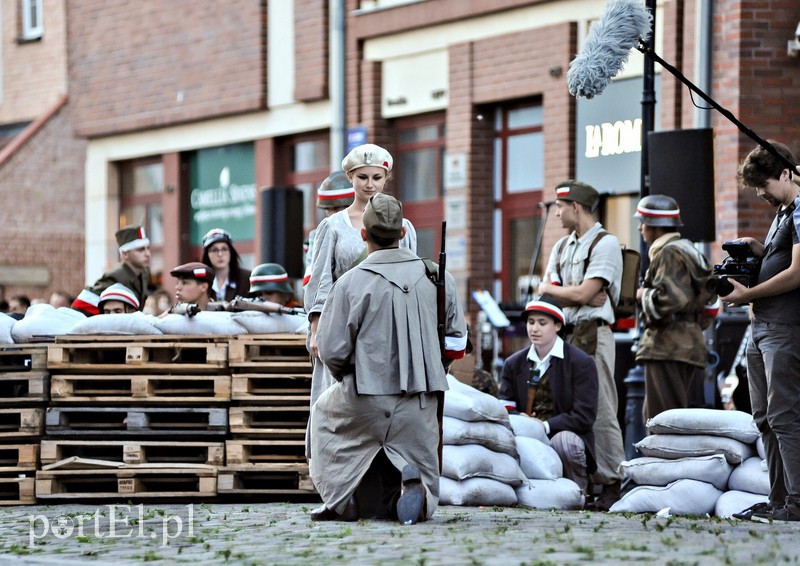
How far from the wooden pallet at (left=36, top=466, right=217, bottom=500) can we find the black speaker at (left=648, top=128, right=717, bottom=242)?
4.92 metres

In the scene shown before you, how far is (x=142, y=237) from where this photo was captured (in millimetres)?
15117

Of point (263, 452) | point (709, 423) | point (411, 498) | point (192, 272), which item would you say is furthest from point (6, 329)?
point (709, 423)

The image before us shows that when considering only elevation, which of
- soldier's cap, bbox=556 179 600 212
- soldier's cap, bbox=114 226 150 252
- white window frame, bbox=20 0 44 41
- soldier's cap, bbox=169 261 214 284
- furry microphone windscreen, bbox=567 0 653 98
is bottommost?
soldier's cap, bbox=169 261 214 284

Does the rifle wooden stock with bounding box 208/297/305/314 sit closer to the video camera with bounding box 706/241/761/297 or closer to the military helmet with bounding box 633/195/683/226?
the military helmet with bounding box 633/195/683/226

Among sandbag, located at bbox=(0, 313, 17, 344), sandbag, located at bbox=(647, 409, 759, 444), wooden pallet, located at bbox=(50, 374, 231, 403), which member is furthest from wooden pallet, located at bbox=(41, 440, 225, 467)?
sandbag, located at bbox=(647, 409, 759, 444)

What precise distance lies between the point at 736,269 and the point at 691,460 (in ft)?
6.54

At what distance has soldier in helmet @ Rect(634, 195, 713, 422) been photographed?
1317cm

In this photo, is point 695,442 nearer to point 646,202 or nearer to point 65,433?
point 646,202

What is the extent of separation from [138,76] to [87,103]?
181 centimetres

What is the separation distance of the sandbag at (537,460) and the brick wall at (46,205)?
21.8 metres

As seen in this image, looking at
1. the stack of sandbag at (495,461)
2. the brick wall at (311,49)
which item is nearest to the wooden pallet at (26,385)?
the stack of sandbag at (495,461)

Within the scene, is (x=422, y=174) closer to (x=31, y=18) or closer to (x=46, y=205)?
(x=46, y=205)

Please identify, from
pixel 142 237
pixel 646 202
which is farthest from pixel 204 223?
pixel 646 202

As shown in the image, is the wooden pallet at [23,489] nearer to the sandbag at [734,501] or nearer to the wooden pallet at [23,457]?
the wooden pallet at [23,457]
